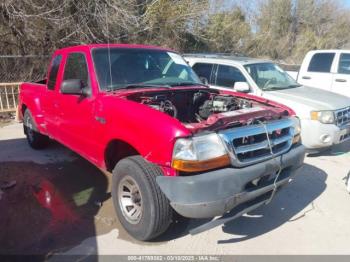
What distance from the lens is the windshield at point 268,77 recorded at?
6.62m

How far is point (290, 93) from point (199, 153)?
13.7 feet

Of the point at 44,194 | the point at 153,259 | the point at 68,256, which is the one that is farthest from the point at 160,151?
the point at 44,194

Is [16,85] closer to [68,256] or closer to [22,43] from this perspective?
[22,43]

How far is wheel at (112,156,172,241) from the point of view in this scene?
2953mm

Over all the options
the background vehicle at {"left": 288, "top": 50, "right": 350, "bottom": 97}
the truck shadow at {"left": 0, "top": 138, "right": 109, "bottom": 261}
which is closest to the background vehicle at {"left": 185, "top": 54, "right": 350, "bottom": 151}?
the background vehicle at {"left": 288, "top": 50, "right": 350, "bottom": 97}

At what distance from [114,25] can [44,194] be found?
30.6 feet

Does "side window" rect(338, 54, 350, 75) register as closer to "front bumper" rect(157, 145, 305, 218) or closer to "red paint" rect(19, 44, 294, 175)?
"red paint" rect(19, 44, 294, 175)

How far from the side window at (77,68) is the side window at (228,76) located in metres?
3.44

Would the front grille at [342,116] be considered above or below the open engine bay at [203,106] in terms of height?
below

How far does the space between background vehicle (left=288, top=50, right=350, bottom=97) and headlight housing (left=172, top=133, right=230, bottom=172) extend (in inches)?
265

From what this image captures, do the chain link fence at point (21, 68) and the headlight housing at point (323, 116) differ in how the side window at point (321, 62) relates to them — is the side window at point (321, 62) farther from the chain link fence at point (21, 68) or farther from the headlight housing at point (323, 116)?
the chain link fence at point (21, 68)

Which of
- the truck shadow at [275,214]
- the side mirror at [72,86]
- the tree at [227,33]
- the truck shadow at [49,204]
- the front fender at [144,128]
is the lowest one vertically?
the truck shadow at [275,214]

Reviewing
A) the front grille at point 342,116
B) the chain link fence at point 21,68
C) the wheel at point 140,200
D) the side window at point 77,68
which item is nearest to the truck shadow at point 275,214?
the wheel at point 140,200

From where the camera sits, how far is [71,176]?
193 inches
